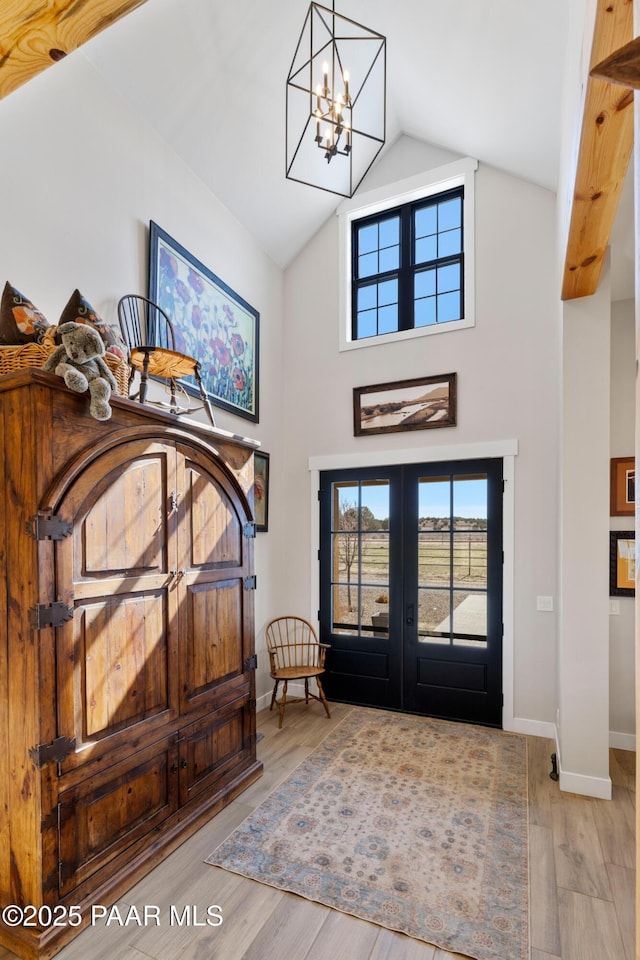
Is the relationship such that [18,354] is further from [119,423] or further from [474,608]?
[474,608]

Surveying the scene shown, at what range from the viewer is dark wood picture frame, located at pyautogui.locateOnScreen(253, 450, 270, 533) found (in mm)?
4164

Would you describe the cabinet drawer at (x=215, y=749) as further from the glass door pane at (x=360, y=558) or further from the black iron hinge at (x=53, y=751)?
the glass door pane at (x=360, y=558)

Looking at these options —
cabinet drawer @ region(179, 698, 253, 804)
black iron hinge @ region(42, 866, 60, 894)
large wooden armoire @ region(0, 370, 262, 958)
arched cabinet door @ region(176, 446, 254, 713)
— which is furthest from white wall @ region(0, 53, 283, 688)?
black iron hinge @ region(42, 866, 60, 894)

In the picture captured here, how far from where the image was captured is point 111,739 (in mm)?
2018

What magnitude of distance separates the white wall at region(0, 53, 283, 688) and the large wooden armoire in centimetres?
95

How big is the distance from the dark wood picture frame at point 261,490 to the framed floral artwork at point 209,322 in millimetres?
380

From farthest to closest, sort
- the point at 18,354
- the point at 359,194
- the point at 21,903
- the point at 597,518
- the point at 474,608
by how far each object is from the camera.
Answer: the point at 359,194 < the point at 474,608 < the point at 597,518 < the point at 18,354 < the point at 21,903

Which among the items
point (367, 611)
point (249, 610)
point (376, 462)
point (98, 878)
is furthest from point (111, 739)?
point (376, 462)

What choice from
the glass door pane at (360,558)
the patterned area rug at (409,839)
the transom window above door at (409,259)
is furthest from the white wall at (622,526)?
the glass door pane at (360,558)

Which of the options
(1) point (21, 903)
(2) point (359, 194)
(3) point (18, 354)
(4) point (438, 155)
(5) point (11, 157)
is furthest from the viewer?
(2) point (359, 194)

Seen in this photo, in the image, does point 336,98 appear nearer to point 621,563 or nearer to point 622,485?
point 622,485

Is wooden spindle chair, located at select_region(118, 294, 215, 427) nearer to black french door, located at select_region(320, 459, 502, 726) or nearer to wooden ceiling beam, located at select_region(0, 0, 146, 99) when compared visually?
wooden ceiling beam, located at select_region(0, 0, 146, 99)

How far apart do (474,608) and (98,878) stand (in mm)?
2894

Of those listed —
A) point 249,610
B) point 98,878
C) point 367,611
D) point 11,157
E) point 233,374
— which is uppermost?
point 11,157
